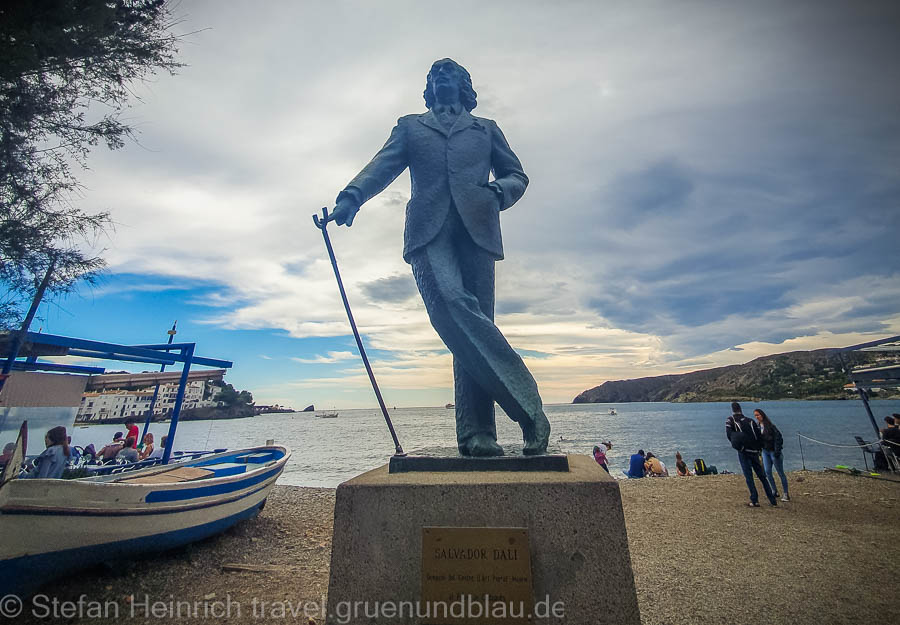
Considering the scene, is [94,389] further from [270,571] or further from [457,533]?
[457,533]

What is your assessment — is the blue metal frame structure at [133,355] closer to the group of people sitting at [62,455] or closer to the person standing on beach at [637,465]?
the group of people sitting at [62,455]

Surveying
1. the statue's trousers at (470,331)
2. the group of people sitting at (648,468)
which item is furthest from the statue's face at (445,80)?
the group of people sitting at (648,468)

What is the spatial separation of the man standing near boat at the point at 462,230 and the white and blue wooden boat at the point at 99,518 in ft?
14.7

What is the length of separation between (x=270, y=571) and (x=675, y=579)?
496 centimetres

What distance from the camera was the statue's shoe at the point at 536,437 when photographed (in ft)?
8.23

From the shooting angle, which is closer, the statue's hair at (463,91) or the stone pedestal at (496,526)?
the stone pedestal at (496,526)

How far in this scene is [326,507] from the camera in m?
9.84

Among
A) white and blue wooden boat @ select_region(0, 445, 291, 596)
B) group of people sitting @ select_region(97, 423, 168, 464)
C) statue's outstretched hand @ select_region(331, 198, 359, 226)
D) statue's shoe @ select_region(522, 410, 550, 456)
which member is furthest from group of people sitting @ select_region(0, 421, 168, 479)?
statue's shoe @ select_region(522, 410, 550, 456)

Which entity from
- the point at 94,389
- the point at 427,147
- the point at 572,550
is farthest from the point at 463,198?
the point at 94,389

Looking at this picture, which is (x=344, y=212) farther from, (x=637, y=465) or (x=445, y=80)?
(x=637, y=465)

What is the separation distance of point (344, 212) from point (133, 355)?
7451mm

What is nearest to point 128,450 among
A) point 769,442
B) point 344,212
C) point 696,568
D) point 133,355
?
point 133,355

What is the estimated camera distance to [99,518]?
470 cm

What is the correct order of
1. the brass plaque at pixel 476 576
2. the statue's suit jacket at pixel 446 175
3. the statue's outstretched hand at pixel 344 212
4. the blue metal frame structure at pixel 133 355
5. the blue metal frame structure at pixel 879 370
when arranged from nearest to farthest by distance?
the brass plaque at pixel 476 576 → the statue's outstretched hand at pixel 344 212 → the statue's suit jacket at pixel 446 175 → the blue metal frame structure at pixel 133 355 → the blue metal frame structure at pixel 879 370
